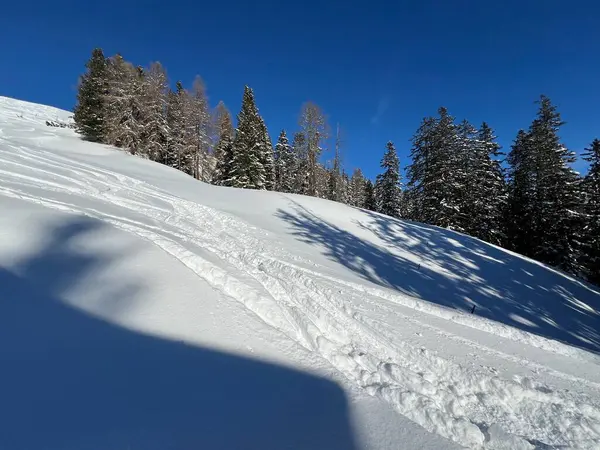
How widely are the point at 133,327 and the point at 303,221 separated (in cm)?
1036

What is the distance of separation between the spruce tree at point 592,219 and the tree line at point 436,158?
0.21ft

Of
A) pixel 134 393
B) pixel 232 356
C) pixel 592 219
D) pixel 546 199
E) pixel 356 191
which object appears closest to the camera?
pixel 134 393

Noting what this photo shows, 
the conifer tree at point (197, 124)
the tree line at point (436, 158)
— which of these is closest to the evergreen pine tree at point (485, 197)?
the tree line at point (436, 158)

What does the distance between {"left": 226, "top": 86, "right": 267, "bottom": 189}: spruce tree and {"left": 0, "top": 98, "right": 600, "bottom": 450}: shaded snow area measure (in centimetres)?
1899

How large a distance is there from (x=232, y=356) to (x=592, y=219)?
78.1 feet

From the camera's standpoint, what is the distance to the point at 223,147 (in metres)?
33.0

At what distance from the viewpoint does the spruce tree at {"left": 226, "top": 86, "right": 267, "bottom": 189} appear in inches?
1048

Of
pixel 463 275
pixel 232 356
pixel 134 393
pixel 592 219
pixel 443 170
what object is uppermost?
pixel 443 170

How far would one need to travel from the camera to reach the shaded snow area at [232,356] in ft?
8.42

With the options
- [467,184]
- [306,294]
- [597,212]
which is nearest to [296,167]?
[467,184]

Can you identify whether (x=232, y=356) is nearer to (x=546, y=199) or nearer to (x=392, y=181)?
(x=546, y=199)

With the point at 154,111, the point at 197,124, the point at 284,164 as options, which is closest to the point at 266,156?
the point at 197,124

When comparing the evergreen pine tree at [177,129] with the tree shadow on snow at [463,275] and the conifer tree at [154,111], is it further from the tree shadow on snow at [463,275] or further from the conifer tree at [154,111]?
the tree shadow on snow at [463,275]

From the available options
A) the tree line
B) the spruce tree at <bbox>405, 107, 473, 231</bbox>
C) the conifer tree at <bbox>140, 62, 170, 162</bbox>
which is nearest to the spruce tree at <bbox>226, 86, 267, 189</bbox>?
the tree line
